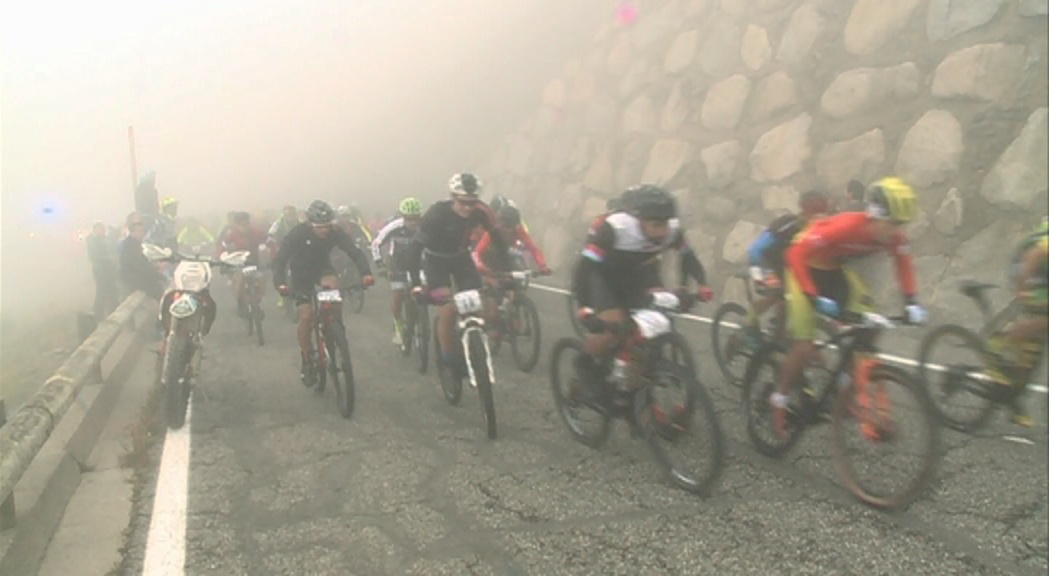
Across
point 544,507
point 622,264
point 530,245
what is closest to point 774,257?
point 622,264

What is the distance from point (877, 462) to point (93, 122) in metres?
5.00

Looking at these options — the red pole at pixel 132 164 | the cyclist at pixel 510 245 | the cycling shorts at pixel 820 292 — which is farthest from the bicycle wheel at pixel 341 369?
the cycling shorts at pixel 820 292

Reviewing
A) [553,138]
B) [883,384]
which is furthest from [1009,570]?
[553,138]

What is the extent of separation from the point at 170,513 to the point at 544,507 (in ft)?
7.48

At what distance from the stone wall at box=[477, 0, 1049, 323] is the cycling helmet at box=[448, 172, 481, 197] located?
0.17m

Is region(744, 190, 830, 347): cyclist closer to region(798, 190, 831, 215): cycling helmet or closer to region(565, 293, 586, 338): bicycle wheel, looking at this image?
region(798, 190, 831, 215): cycling helmet

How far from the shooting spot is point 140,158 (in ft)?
15.1

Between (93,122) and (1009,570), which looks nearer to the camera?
(1009,570)

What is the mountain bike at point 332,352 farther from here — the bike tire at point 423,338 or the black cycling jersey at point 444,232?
the bike tire at point 423,338

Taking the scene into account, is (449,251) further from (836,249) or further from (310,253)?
(836,249)

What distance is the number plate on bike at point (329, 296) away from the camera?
6922mm

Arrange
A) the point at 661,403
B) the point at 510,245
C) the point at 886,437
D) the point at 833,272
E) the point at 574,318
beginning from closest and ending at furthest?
the point at 886,437 → the point at 833,272 → the point at 661,403 → the point at 510,245 → the point at 574,318

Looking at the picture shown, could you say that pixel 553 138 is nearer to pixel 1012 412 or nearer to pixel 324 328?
pixel 324 328

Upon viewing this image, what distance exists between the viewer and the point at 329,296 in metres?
6.93
